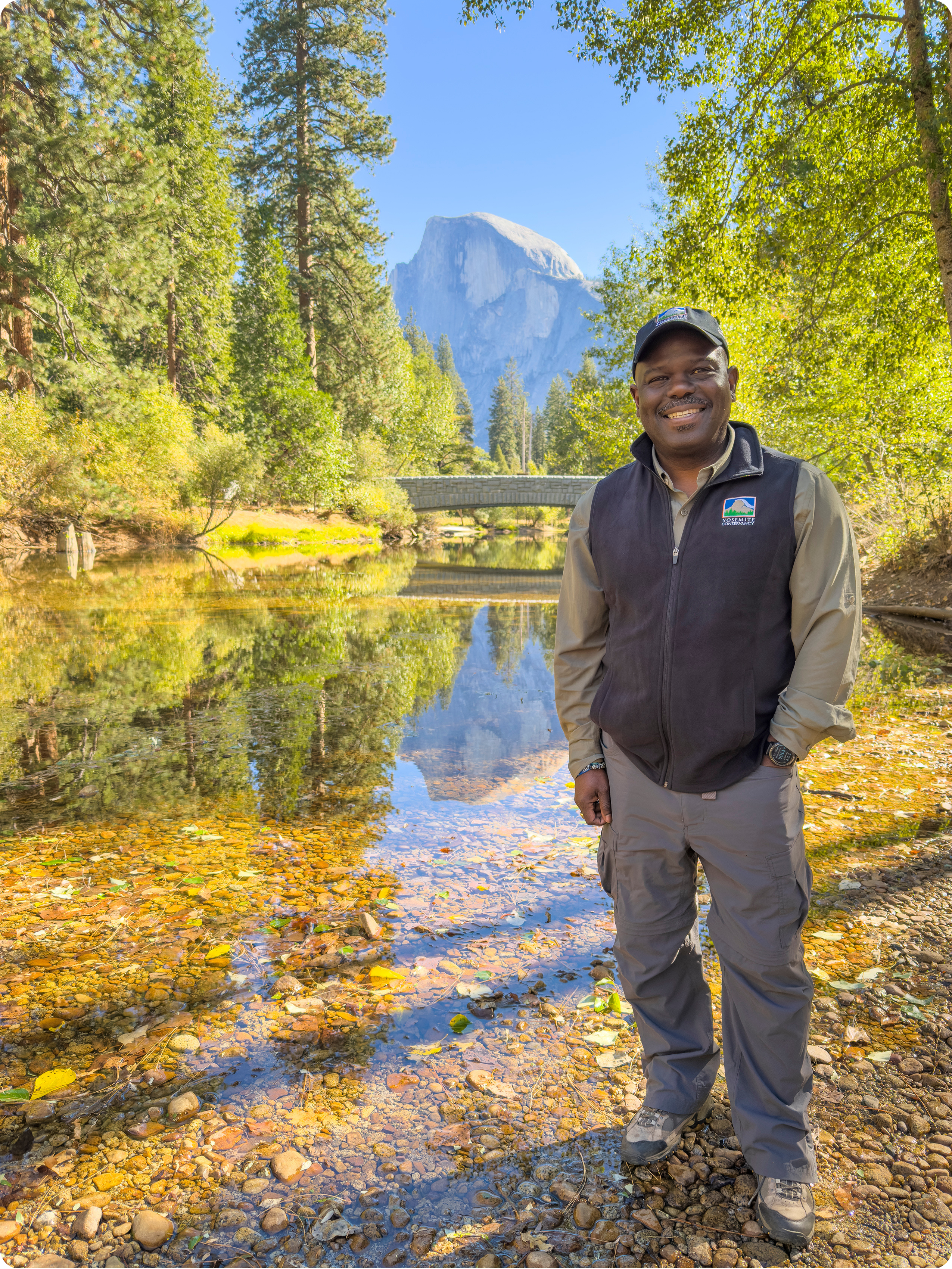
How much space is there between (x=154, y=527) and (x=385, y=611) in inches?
630

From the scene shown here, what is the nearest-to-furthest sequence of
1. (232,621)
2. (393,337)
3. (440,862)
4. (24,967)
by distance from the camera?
(24,967), (440,862), (232,621), (393,337)

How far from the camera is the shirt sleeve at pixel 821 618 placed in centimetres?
210

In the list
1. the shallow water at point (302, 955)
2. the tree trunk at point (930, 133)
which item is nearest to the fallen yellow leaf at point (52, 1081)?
the shallow water at point (302, 955)

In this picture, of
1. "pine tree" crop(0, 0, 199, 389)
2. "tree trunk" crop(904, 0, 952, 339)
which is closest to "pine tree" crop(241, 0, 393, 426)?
"pine tree" crop(0, 0, 199, 389)

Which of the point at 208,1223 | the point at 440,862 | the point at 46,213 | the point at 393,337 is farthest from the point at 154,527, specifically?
the point at 208,1223

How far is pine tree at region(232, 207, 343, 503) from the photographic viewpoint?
30500mm

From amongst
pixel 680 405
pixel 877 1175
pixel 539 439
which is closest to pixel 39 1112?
pixel 877 1175

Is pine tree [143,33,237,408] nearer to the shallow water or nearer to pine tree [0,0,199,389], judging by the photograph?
pine tree [0,0,199,389]

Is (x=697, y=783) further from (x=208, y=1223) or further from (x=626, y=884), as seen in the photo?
(x=208, y=1223)

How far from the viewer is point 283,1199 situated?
2150mm

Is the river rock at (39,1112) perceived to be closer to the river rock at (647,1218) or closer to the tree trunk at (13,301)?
the river rock at (647,1218)

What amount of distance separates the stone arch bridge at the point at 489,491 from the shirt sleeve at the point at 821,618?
39455 mm

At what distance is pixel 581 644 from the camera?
8.52 feet

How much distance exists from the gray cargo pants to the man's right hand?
0.18 ft
